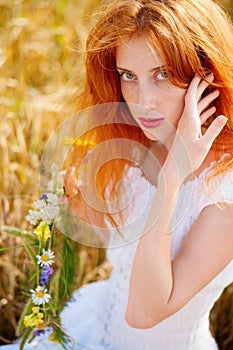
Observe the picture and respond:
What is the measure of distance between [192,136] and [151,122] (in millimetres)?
119

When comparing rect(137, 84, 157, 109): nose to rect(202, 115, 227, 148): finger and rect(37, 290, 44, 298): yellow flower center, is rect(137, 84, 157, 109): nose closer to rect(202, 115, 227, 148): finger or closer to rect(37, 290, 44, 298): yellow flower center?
rect(202, 115, 227, 148): finger

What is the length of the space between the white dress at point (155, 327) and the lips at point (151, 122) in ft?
0.56

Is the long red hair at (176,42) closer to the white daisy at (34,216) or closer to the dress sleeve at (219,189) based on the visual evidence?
the dress sleeve at (219,189)

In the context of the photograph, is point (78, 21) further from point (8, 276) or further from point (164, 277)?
point (164, 277)

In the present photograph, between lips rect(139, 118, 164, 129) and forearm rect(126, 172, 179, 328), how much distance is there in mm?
123

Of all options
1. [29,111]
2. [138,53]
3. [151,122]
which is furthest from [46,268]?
[29,111]

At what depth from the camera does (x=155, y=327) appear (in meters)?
1.60

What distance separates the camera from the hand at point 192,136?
1295 millimetres

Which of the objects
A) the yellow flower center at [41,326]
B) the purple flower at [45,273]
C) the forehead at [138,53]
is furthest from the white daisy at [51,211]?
the forehead at [138,53]

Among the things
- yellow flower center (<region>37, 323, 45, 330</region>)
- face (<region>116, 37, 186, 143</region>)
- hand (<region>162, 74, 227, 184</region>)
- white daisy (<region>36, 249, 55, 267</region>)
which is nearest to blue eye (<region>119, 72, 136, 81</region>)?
face (<region>116, 37, 186, 143</region>)

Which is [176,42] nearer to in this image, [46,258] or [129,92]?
[129,92]

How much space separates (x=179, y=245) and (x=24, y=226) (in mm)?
713

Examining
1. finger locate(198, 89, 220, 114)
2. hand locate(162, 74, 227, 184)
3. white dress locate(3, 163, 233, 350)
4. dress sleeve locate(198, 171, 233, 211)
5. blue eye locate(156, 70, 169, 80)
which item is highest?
blue eye locate(156, 70, 169, 80)

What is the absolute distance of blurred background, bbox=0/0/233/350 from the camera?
2.10 m
